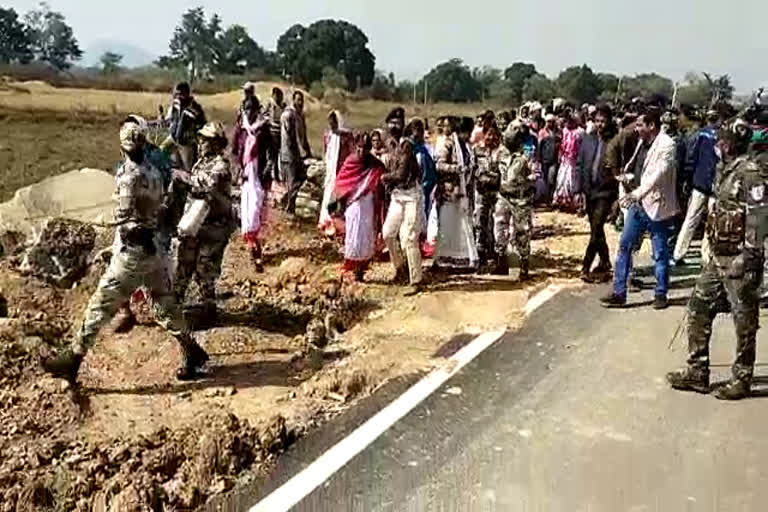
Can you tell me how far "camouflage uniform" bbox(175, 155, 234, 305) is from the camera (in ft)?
24.8

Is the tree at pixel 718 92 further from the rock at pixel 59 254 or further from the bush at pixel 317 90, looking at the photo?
the bush at pixel 317 90

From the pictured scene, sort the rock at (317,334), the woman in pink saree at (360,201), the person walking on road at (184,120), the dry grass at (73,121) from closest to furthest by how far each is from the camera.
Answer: the rock at (317,334) → the woman in pink saree at (360,201) → the person walking on road at (184,120) → the dry grass at (73,121)

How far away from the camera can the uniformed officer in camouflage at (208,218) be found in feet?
24.7

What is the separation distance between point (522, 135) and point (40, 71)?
60.8 meters

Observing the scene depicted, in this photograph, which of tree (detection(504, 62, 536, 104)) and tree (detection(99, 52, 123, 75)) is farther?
tree (detection(99, 52, 123, 75))

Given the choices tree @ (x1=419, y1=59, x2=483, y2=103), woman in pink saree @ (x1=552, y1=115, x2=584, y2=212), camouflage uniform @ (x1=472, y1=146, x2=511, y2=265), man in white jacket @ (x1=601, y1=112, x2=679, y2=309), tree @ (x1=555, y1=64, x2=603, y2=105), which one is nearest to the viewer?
man in white jacket @ (x1=601, y1=112, x2=679, y2=309)

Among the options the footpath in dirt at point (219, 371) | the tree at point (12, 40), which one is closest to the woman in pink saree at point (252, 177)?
the footpath in dirt at point (219, 371)

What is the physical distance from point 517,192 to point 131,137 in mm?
4365

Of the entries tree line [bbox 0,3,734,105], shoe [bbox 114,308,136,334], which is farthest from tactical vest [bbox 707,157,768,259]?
tree line [bbox 0,3,734,105]

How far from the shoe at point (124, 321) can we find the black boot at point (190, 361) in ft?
3.77

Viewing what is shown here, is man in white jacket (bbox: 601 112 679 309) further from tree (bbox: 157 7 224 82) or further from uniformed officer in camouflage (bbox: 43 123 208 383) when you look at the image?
tree (bbox: 157 7 224 82)

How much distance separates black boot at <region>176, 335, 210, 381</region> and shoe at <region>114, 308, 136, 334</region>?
1.15 m

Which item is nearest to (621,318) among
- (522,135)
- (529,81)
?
(522,135)

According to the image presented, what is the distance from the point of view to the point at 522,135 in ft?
31.2
